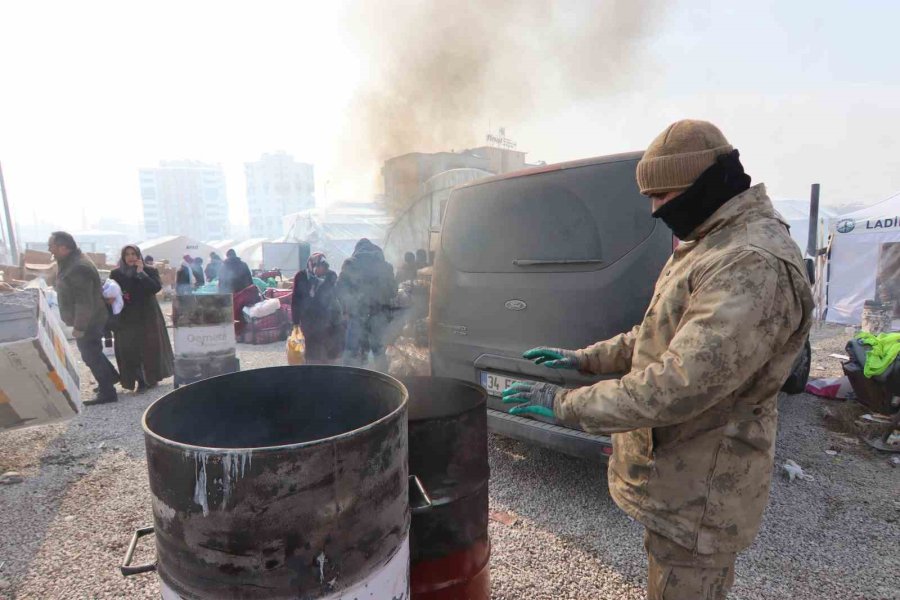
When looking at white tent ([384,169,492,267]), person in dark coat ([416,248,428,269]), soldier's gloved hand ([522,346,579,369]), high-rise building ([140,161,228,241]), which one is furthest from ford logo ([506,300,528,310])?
high-rise building ([140,161,228,241])

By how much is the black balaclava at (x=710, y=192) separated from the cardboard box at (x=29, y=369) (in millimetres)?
4320

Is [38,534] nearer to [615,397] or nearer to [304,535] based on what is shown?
[304,535]

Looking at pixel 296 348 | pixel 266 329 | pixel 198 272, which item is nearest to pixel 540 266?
pixel 296 348

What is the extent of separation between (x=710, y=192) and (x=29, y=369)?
4525 millimetres

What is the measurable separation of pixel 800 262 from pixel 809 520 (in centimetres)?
262

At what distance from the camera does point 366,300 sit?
19.9 feet

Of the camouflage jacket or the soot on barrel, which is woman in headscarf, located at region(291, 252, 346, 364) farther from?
the camouflage jacket

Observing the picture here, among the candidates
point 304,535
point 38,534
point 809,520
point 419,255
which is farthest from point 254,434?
point 419,255

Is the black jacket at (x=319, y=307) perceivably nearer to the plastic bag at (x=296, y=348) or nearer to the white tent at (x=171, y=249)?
the plastic bag at (x=296, y=348)

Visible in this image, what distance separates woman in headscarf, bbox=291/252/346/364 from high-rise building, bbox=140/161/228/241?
93.6 metres

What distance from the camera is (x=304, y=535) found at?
43.3 inches

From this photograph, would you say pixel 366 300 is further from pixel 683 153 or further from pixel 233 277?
pixel 683 153

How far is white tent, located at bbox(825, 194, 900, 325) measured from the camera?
9867 mm

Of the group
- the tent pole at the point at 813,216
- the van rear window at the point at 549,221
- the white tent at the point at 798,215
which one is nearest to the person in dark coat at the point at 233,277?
the van rear window at the point at 549,221
